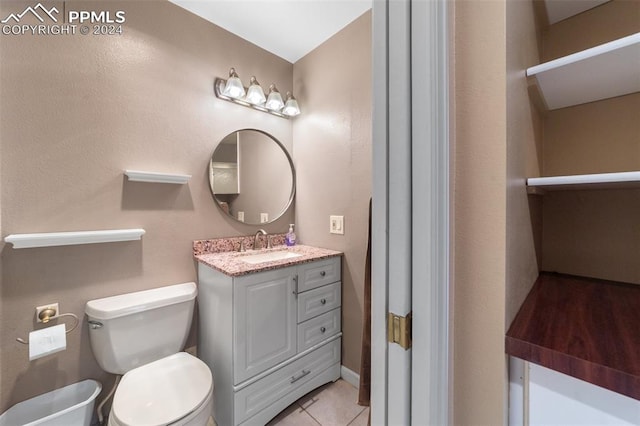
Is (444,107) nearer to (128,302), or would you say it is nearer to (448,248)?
(448,248)

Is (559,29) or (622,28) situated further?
(559,29)

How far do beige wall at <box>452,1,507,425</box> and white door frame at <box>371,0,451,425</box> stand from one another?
0.17 ft

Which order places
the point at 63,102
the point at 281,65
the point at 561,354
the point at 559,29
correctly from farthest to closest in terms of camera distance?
the point at 281,65 → the point at 63,102 → the point at 559,29 → the point at 561,354

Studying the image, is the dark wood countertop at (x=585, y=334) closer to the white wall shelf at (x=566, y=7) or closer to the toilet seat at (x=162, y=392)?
the white wall shelf at (x=566, y=7)

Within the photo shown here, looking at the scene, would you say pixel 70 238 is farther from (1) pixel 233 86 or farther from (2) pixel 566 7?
(2) pixel 566 7

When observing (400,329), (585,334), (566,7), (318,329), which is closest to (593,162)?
(566,7)

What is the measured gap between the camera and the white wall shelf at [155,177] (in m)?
1.38

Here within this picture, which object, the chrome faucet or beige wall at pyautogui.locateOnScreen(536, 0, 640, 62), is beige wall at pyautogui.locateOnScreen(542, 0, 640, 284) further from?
the chrome faucet

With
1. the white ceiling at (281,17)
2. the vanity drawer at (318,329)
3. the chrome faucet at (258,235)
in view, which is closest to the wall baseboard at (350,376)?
the vanity drawer at (318,329)

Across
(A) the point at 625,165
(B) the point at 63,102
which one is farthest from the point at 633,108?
(B) the point at 63,102

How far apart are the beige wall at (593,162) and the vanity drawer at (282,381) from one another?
4.46 ft

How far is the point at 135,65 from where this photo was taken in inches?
57.1

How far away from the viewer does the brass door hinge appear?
1.81ft

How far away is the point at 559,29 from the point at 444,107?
93 centimetres
